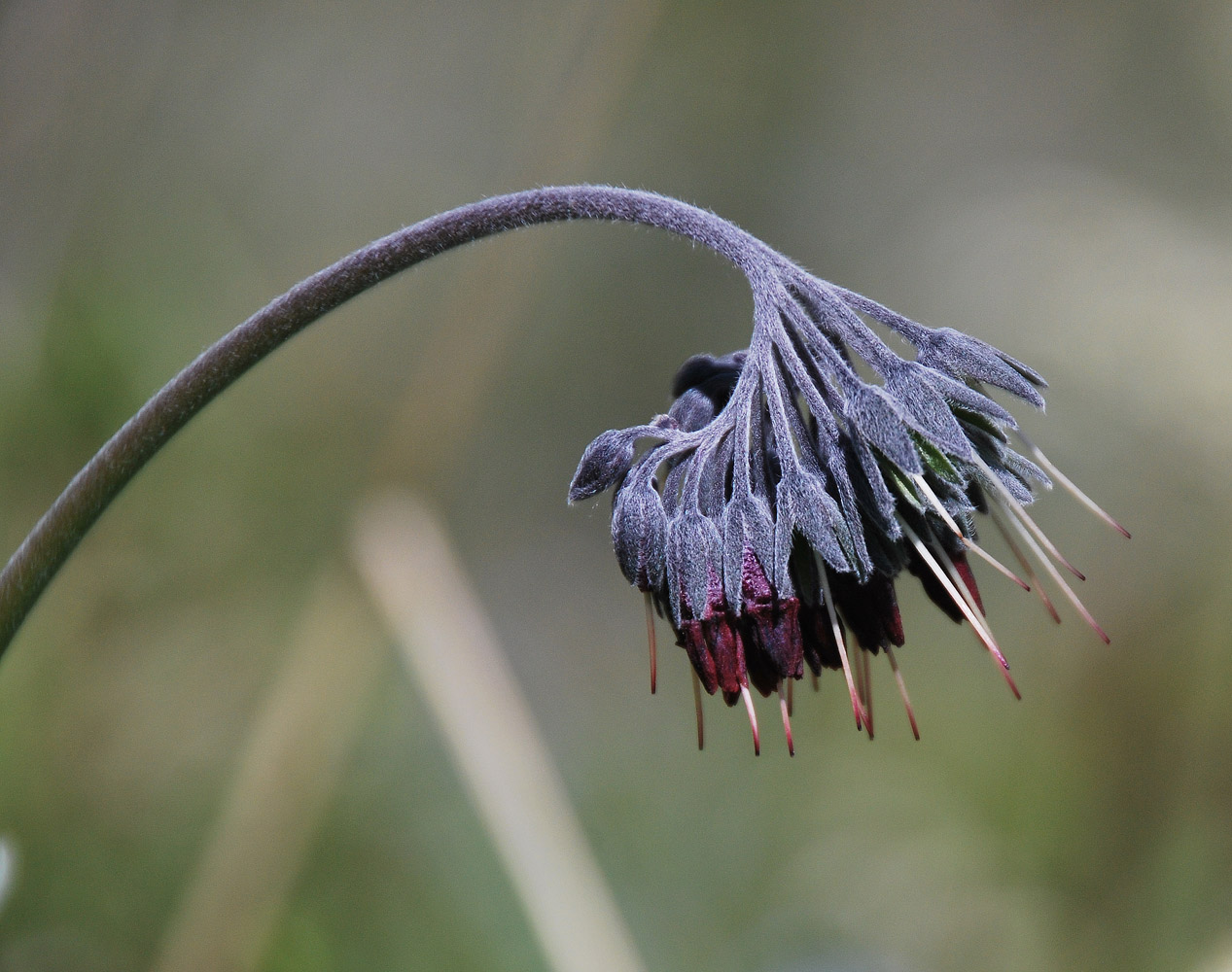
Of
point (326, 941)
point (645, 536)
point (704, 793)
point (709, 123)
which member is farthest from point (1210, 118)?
point (326, 941)

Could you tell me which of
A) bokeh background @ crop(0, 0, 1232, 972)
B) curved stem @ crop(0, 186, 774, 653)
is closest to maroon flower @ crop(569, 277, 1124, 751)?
curved stem @ crop(0, 186, 774, 653)

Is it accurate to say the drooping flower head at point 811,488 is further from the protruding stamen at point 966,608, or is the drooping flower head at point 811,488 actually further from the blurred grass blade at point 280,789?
the blurred grass blade at point 280,789

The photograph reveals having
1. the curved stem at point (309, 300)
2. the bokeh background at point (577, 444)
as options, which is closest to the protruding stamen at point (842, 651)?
the curved stem at point (309, 300)

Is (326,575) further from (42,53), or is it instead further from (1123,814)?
(1123,814)

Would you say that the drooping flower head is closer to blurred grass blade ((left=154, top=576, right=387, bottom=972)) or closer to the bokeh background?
the bokeh background

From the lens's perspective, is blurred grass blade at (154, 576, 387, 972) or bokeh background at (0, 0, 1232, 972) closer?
blurred grass blade at (154, 576, 387, 972)
